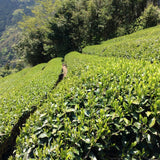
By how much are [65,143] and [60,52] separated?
85.5 feet

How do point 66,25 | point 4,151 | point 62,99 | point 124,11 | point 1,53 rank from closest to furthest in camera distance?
1. point 62,99
2. point 4,151
3. point 124,11
4. point 66,25
5. point 1,53

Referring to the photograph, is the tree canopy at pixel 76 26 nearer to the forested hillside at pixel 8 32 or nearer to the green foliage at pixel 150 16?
the green foliage at pixel 150 16

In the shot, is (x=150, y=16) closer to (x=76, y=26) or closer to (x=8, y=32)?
(x=76, y=26)

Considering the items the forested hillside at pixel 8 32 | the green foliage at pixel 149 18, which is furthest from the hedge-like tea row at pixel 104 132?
the forested hillside at pixel 8 32

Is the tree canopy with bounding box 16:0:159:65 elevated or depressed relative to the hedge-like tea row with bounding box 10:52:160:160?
depressed

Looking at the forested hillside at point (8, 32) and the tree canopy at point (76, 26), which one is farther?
the forested hillside at point (8, 32)


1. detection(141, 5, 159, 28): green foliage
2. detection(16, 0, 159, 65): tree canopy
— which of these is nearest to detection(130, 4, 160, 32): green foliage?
detection(141, 5, 159, 28): green foliage

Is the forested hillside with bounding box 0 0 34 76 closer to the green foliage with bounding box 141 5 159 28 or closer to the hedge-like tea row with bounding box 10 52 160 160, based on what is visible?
the green foliage with bounding box 141 5 159 28

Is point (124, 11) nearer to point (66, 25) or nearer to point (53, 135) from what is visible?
point (66, 25)

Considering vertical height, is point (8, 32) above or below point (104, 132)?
above

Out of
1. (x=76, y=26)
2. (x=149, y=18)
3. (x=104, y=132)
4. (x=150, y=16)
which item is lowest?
(x=149, y=18)

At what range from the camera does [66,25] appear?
83.2 feet

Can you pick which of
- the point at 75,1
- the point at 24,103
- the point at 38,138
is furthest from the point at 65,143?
the point at 75,1

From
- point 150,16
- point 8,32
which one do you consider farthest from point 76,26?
point 8,32
